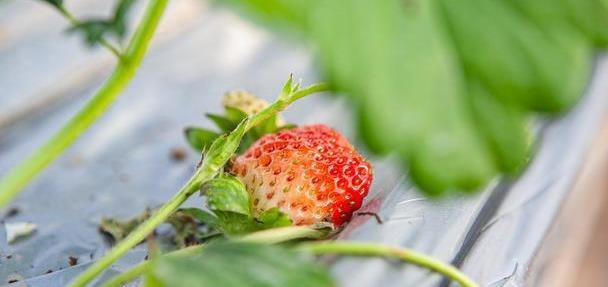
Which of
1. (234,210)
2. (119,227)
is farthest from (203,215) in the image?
(119,227)

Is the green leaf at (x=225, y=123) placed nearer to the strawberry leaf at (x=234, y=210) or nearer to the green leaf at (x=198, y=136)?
the green leaf at (x=198, y=136)

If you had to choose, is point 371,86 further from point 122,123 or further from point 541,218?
point 122,123

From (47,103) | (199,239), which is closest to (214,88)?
(47,103)

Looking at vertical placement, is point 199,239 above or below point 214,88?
below

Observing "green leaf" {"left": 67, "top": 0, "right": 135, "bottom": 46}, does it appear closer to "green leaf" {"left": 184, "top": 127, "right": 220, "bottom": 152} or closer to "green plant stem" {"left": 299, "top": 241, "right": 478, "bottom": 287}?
"green leaf" {"left": 184, "top": 127, "right": 220, "bottom": 152}

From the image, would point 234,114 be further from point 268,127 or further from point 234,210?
point 234,210

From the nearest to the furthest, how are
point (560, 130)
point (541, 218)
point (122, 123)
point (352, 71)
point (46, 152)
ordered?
1. point (352, 71)
2. point (46, 152)
3. point (541, 218)
4. point (560, 130)
5. point (122, 123)

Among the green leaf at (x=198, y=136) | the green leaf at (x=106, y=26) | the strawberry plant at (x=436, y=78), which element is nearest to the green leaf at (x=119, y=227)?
the green leaf at (x=198, y=136)
